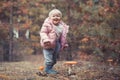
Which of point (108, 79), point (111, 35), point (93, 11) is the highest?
point (93, 11)

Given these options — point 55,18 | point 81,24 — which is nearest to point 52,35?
point 55,18

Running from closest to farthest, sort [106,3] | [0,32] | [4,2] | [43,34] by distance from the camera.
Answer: [43,34] < [106,3] < [0,32] < [4,2]

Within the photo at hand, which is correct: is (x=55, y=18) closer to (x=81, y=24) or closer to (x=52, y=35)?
(x=52, y=35)

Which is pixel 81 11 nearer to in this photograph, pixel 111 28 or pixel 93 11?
pixel 93 11

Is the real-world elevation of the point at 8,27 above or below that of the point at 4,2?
below

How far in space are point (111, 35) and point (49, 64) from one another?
4880 mm

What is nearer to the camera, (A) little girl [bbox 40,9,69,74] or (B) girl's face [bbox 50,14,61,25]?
(A) little girl [bbox 40,9,69,74]

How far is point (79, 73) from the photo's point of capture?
27.9ft

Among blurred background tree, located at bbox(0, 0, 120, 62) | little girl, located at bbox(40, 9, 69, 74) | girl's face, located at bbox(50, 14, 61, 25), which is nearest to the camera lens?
little girl, located at bbox(40, 9, 69, 74)

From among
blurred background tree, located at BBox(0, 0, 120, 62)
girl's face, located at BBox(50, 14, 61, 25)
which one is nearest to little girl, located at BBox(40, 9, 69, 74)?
girl's face, located at BBox(50, 14, 61, 25)

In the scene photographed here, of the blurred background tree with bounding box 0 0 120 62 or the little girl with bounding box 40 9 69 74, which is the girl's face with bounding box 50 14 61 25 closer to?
the little girl with bounding box 40 9 69 74

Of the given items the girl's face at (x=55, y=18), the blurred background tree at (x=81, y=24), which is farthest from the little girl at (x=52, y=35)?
the blurred background tree at (x=81, y=24)

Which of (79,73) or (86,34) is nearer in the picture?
(79,73)

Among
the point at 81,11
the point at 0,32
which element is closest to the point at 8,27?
the point at 0,32
